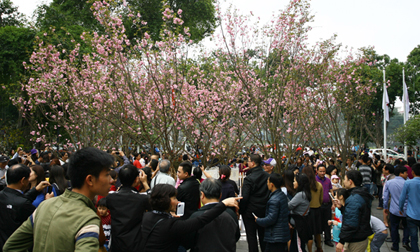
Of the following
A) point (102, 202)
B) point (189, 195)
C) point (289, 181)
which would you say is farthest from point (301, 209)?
point (102, 202)

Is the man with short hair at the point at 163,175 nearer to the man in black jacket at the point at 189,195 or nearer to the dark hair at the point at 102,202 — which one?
the man in black jacket at the point at 189,195

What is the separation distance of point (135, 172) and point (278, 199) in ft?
6.76

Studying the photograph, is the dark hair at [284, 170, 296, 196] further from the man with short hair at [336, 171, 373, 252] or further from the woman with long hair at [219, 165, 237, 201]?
the man with short hair at [336, 171, 373, 252]

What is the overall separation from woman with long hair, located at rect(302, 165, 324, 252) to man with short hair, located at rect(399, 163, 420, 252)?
4.86 ft

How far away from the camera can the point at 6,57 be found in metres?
19.7

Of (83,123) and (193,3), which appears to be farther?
(193,3)

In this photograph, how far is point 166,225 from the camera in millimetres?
3117

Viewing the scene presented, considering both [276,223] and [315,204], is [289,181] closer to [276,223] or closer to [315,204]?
A: [315,204]

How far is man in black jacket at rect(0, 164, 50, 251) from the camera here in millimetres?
4027

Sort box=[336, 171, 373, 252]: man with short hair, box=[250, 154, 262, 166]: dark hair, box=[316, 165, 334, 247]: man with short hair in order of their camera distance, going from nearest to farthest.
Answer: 1. box=[336, 171, 373, 252]: man with short hair
2. box=[250, 154, 262, 166]: dark hair
3. box=[316, 165, 334, 247]: man with short hair

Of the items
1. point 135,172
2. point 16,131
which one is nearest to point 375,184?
point 135,172

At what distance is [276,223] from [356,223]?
1.06 metres

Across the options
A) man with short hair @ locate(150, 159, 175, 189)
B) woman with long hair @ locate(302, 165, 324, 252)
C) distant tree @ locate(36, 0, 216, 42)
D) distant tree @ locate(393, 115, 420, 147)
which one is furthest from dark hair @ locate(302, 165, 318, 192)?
distant tree @ locate(36, 0, 216, 42)

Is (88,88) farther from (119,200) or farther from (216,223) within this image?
(216,223)
